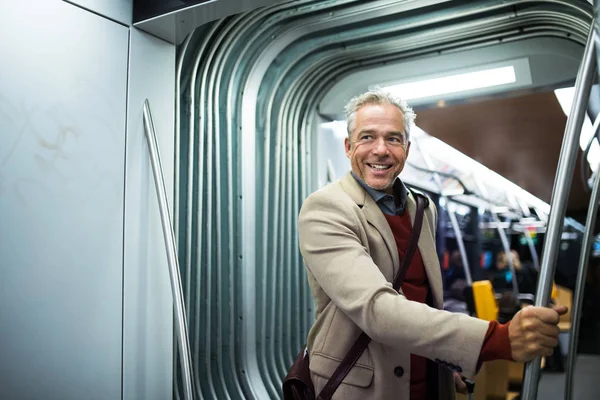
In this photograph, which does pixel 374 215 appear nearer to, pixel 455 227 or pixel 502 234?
pixel 455 227

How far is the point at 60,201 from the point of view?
279 cm

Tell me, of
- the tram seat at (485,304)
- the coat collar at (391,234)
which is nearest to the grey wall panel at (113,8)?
the coat collar at (391,234)

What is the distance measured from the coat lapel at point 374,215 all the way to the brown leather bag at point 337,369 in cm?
6

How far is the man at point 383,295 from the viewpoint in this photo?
1.59 m

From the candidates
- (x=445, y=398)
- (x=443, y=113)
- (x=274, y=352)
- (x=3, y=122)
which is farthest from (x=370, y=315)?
(x=443, y=113)

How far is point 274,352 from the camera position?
15.3 feet

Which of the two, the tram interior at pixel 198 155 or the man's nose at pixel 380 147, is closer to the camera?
the man's nose at pixel 380 147

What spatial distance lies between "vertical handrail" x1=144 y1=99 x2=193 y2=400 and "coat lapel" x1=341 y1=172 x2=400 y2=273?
50.5 inches

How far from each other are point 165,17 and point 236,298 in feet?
6.85

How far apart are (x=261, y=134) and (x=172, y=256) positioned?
1.83 meters

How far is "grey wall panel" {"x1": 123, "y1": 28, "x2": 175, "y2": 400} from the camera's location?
3139 mm

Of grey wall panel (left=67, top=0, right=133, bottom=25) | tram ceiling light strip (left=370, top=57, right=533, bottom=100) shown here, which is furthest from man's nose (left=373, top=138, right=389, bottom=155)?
tram ceiling light strip (left=370, top=57, right=533, bottom=100)

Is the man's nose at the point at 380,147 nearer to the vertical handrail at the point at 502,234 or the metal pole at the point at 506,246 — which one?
the vertical handrail at the point at 502,234

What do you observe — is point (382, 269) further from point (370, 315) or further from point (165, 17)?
point (165, 17)
